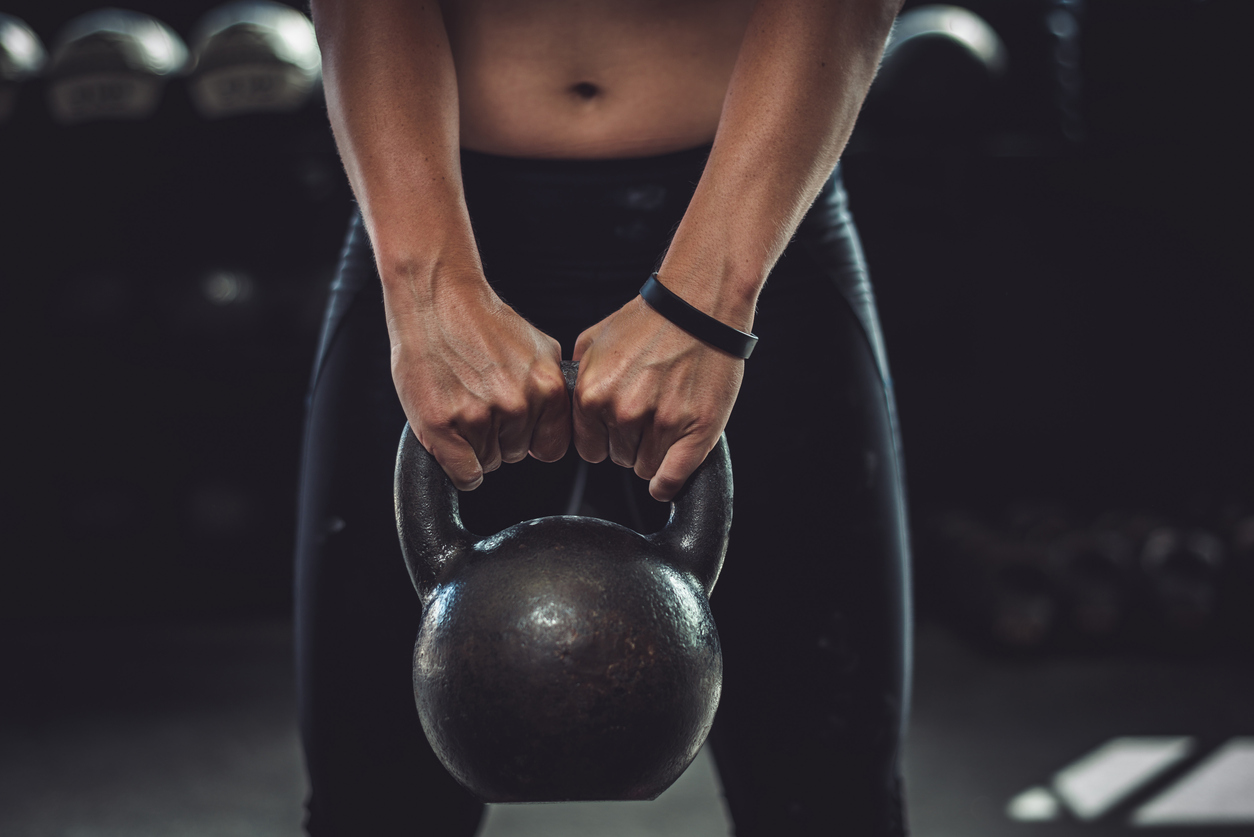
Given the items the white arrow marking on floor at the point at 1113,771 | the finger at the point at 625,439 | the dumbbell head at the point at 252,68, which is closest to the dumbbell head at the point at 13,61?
the dumbbell head at the point at 252,68

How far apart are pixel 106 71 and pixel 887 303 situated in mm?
2445

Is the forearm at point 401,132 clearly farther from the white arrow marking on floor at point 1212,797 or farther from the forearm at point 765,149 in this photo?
the white arrow marking on floor at point 1212,797

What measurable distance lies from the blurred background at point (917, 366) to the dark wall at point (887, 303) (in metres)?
0.01

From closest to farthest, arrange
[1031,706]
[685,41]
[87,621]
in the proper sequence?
[685,41], [1031,706], [87,621]

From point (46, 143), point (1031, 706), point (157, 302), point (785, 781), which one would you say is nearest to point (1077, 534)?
point (1031, 706)

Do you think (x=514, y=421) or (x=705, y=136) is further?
(x=705, y=136)

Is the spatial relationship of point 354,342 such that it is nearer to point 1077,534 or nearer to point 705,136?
point 705,136

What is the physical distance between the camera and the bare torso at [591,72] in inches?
26.2

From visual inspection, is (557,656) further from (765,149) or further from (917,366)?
(917,366)

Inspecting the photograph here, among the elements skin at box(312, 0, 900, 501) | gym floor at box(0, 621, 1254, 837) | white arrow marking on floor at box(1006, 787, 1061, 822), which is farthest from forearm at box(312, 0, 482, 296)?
white arrow marking on floor at box(1006, 787, 1061, 822)

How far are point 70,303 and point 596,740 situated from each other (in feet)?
9.32

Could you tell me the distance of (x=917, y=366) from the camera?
128 inches

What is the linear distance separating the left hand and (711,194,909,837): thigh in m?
0.16

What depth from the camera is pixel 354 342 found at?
684mm
